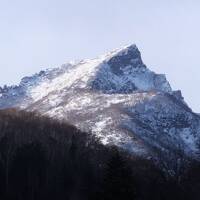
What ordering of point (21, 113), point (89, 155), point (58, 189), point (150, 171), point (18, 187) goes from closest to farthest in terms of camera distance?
point (18, 187)
point (58, 189)
point (89, 155)
point (21, 113)
point (150, 171)

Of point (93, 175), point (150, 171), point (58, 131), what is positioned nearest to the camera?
point (93, 175)

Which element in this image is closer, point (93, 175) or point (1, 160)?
point (1, 160)

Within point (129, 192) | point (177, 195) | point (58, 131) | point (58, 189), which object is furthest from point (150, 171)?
point (129, 192)

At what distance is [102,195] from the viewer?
86.2ft

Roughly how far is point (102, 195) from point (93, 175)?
322 feet

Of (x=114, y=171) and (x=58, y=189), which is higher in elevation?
(x=58, y=189)

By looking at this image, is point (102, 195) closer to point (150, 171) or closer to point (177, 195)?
point (177, 195)

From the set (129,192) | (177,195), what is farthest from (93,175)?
(129,192)

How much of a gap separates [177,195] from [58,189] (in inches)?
2099

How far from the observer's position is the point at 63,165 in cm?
12581

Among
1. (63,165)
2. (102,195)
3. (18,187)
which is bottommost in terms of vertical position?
(102,195)

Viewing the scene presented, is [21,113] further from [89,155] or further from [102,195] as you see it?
[102,195]

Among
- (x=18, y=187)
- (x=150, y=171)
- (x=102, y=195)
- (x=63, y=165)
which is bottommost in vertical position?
(x=102, y=195)

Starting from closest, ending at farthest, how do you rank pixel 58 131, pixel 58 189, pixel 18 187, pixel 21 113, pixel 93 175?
pixel 18 187, pixel 58 189, pixel 93 175, pixel 58 131, pixel 21 113
